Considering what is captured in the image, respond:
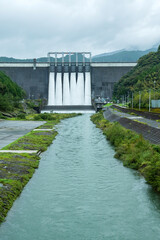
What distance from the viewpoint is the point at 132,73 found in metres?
118

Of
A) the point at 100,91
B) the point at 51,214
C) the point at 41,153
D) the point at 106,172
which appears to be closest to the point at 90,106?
the point at 100,91

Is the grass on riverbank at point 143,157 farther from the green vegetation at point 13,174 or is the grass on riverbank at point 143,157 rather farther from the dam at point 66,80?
the dam at point 66,80

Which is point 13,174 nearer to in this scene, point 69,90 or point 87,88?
point 69,90

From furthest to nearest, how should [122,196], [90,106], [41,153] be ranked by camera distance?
[90,106] < [41,153] < [122,196]

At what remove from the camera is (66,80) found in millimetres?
120875

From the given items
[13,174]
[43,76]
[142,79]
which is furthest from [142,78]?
[13,174]

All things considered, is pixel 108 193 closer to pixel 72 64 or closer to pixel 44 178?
pixel 44 178

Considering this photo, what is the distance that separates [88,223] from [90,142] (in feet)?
77.1

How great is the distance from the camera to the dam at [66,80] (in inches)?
4722

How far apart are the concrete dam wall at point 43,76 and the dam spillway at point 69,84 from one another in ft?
6.26

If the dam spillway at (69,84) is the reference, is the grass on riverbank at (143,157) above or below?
below

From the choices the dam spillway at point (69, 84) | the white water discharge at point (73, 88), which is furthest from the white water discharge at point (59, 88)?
the white water discharge at point (73, 88)

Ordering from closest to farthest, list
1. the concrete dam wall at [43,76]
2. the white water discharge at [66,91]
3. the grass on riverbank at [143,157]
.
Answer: the grass on riverbank at [143,157], the white water discharge at [66,91], the concrete dam wall at [43,76]

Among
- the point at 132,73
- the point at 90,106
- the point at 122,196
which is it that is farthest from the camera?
the point at 132,73
